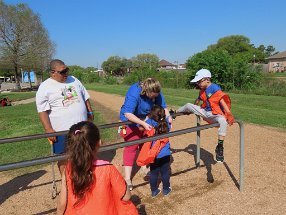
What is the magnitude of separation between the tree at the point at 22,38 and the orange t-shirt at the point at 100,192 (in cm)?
3986

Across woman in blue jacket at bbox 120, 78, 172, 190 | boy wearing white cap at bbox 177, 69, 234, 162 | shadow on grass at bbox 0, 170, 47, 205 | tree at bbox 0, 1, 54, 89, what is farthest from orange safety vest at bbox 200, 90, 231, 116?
tree at bbox 0, 1, 54, 89

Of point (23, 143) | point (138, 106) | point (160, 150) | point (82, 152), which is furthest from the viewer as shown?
point (23, 143)

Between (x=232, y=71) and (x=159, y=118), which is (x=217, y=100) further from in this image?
(x=232, y=71)

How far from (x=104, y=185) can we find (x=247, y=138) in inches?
217

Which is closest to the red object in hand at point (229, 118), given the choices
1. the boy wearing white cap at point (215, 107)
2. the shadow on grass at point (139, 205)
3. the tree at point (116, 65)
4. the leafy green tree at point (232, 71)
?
the boy wearing white cap at point (215, 107)

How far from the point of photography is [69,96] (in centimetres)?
362

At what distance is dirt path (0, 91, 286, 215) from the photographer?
3660 millimetres

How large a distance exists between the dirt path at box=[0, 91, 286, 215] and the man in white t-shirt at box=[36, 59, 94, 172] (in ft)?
3.10

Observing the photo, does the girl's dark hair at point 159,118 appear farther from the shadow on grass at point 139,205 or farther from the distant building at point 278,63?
the distant building at point 278,63

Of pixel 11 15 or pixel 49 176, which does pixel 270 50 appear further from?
pixel 49 176

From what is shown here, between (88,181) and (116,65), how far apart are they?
7276cm

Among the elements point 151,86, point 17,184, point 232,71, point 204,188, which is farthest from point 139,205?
point 232,71

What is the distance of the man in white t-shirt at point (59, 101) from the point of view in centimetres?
353

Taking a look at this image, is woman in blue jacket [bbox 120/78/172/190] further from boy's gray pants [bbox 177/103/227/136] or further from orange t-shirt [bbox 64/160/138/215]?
orange t-shirt [bbox 64/160/138/215]
